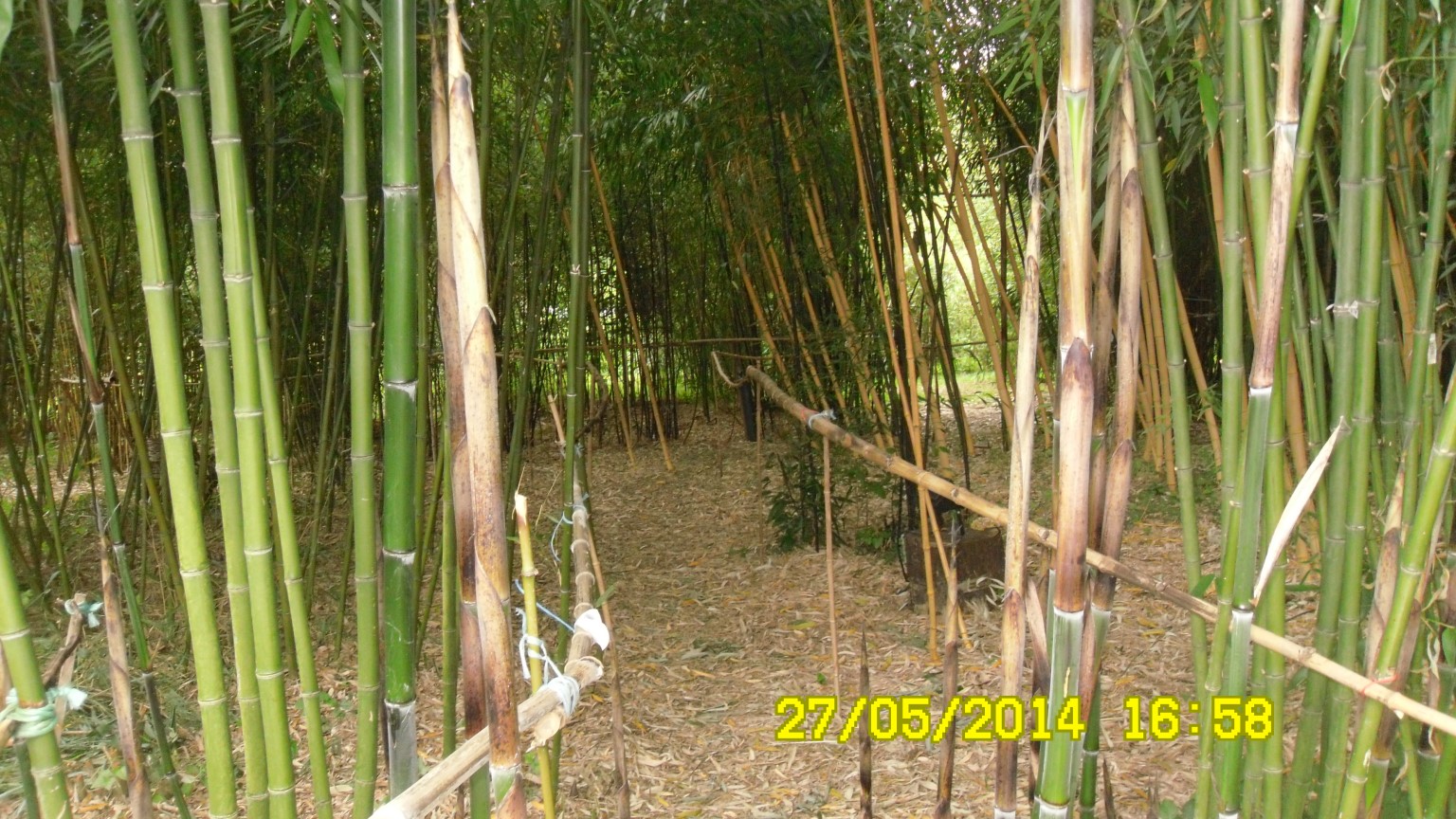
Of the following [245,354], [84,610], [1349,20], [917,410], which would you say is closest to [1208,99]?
[1349,20]

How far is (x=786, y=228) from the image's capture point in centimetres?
349

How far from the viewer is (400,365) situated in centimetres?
73

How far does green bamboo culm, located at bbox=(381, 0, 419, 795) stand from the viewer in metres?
0.69

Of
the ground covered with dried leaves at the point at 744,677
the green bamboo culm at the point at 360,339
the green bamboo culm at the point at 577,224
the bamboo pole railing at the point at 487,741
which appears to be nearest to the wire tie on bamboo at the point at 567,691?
the bamboo pole railing at the point at 487,741

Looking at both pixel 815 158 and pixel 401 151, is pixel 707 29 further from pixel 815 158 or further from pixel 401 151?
pixel 401 151

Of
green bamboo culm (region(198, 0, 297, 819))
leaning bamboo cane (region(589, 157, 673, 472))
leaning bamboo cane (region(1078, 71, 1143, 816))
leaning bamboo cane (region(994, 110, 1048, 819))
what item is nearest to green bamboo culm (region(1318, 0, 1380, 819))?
leaning bamboo cane (region(1078, 71, 1143, 816))

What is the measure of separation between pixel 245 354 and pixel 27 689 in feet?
1.07

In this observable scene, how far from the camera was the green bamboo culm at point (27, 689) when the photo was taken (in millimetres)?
784

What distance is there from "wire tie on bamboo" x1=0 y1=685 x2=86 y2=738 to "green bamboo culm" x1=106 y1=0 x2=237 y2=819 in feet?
0.37

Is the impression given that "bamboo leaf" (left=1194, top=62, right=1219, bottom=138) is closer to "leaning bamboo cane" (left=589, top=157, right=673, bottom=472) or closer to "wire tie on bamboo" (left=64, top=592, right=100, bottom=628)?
"wire tie on bamboo" (left=64, top=592, right=100, bottom=628)

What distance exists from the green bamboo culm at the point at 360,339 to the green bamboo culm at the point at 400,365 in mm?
97

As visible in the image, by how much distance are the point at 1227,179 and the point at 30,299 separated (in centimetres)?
542

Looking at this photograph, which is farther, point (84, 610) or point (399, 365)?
point (84, 610)

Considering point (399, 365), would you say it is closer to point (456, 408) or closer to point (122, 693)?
point (456, 408)
